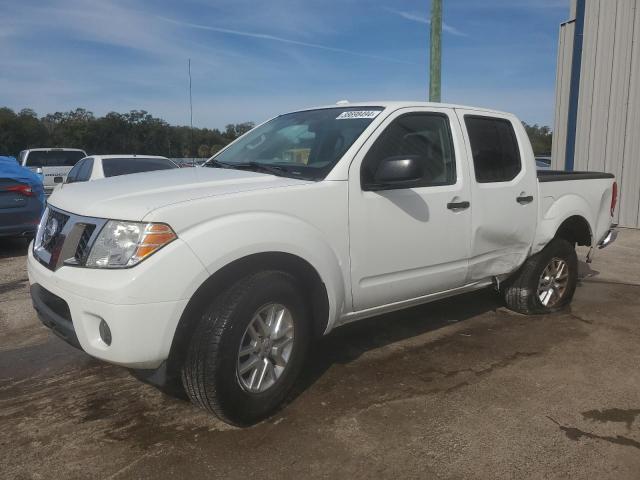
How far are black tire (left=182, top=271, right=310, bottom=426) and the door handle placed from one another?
1.41 m

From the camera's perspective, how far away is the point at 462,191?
12.9ft

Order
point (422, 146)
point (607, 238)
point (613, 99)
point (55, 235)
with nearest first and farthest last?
point (55, 235) → point (422, 146) → point (607, 238) → point (613, 99)

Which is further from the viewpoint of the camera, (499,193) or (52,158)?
(52,158)

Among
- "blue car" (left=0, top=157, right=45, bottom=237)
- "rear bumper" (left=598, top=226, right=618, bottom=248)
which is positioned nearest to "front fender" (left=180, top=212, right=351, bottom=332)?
"rear bumper" (left=598, top=226, right=618, bottom=248)

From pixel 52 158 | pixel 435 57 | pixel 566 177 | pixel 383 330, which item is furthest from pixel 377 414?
pixel 52 158

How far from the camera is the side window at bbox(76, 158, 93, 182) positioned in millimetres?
9047

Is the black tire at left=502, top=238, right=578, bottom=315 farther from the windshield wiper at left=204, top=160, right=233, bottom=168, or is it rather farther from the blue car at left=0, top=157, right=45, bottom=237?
the blue car at left=0, top=157, right=45, bottom=237

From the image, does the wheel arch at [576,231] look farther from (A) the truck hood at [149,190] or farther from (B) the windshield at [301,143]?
(A) the truck hood at [149,190]

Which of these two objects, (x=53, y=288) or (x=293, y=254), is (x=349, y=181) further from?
(x=53, y=288)

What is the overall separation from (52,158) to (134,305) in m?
14.9

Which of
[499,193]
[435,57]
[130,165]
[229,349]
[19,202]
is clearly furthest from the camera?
[130,165]

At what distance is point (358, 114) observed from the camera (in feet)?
12.3

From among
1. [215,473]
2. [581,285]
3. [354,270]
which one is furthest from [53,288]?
[581,285]

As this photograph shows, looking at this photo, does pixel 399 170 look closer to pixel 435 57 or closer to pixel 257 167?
pixel 257 167
